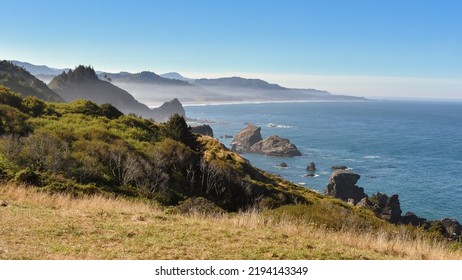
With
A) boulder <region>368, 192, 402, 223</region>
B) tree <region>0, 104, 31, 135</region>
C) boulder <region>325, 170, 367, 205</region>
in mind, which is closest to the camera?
tree <region>0, 104, 31, 135</region>

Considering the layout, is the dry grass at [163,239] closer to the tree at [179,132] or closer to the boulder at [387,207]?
the tree at [179,132]

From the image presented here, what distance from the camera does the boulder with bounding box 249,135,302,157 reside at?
4934 inches

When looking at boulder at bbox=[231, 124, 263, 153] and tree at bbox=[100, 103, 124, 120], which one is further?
boulder at bbox=[231, 124, 263, 153]

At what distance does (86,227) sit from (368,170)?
333 ft

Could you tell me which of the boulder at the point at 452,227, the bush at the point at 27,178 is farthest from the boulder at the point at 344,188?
the bush at the point at 27,178

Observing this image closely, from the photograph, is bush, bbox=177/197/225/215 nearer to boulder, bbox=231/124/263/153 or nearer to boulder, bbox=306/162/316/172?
boulder, bbox=306/162/316/172

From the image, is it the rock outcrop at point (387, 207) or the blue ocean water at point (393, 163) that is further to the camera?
the blue ocean water at point (393, 163)

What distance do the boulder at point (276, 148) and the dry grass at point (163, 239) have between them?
111342 mm

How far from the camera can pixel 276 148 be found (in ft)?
427

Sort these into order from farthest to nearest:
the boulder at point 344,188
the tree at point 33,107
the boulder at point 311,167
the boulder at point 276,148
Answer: the boulder at point 276,148 < the boulder at point 311,167 < the boulder at point 344,188 < the tree at point 33,107

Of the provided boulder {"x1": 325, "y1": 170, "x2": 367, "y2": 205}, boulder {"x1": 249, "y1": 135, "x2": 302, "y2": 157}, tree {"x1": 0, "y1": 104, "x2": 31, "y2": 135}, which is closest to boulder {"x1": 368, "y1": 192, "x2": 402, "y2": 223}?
boulder {"x1": 325, "y1": 170, "x2": 367, "y2": 205}

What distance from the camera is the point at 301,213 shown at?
802 inches

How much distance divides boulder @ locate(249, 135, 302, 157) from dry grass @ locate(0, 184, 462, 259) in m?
111

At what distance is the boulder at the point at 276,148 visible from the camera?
4934 inches
